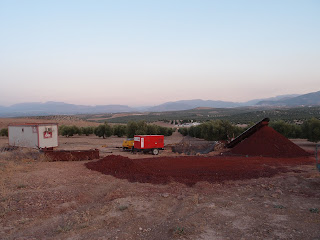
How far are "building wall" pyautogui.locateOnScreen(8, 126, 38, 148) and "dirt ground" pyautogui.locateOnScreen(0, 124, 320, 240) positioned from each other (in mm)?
10726

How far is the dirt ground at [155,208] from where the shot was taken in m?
6.86

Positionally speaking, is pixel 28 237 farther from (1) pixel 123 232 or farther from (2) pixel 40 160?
(2) pixel 40 160

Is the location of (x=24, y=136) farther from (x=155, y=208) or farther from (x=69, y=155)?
(x=155, y=208)

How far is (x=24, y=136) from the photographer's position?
2409 cm

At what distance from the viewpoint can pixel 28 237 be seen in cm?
662

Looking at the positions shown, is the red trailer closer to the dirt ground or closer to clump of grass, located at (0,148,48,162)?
clump of grass, located at (0,148,48,162)

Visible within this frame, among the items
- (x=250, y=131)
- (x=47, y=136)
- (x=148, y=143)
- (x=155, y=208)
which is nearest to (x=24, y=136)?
(x=47, y=136)

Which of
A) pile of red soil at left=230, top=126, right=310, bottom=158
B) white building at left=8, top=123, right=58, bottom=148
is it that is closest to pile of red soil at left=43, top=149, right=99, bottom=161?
white building at left=8, top=123, right=58, bottom=148

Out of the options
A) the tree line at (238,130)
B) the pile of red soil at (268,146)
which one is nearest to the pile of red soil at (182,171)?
Result: the pile of red soil at (268,146)

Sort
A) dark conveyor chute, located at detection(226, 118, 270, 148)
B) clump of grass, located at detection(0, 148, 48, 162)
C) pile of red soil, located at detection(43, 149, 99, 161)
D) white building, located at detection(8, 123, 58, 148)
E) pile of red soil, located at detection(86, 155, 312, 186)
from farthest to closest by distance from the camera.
Result: dark conveyor chute, located at detection(226, 118, 270, 148) < white building, located at detection(8, 123, 58, 148) < pile of red soil, located at detection(43, 149, 99, 161) < clump of grass, located at detection(0, 148, 48, 162) < pile of red soil, located at detection(86, 155, 312, 186)

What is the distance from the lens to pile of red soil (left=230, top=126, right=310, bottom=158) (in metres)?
22.0

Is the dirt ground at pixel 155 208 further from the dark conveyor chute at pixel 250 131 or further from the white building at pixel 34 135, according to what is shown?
the dark conveyor chute at pixel 250 131

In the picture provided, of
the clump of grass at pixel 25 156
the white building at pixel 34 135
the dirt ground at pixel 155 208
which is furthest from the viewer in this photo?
the white building at pixel 34 135

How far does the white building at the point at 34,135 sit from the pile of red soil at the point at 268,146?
1657 cm
